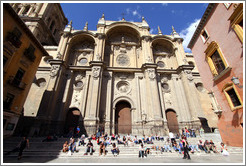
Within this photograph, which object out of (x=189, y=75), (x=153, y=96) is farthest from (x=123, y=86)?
(x=189, y=75)

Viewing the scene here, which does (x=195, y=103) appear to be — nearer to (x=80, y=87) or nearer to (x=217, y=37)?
(x=217, y=37)

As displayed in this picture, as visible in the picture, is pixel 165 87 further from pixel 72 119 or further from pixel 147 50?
pixel 72 119

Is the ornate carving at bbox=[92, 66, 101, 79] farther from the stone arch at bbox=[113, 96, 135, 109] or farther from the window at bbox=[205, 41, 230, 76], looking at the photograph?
the window at bbox=[205, 41, 230, 76]

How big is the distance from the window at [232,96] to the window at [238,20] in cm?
357

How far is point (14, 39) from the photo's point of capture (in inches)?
398

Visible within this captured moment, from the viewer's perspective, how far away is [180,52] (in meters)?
21.5

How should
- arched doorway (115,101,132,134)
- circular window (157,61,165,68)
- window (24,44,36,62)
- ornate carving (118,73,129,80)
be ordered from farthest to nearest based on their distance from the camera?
circular window (157,61,165,68) → ornate carving (118,73,129,80) → arched doorway (115,101,132,134) → window (24,44,36,62)

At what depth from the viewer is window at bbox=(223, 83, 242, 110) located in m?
8.71

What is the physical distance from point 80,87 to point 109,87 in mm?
4493

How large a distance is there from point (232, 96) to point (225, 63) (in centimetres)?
273

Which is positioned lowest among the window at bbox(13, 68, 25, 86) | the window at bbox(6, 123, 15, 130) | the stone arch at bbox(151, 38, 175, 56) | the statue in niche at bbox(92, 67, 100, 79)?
the window at bbox(6, 123, 15, 130)

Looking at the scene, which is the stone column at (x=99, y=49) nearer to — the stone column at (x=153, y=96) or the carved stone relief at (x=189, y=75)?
the stone column at (x=153, y=96)

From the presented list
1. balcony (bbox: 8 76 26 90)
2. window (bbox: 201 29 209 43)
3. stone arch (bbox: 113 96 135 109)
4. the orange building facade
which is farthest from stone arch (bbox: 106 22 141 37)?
balcony (bbox: 8 76 26 90)

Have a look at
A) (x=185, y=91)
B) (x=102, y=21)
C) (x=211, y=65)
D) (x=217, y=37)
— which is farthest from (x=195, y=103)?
(x=102, y=21)
